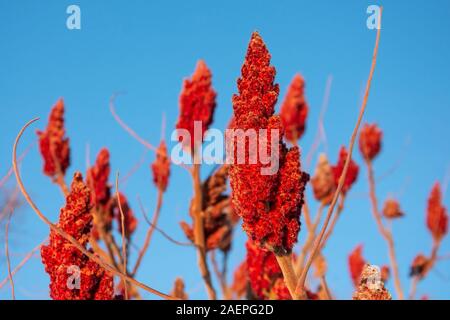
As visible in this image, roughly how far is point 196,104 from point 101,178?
1623 millimetres

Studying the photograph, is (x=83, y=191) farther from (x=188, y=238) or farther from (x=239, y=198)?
(x=188, y=238)

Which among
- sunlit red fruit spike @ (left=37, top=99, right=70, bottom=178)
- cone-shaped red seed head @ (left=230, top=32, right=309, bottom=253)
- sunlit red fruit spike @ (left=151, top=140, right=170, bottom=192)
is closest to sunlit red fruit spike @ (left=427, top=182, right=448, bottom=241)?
sunlit red fruit spike @ (left=151, top=140, right=170, bottom=192)

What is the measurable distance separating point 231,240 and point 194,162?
1.28 meters

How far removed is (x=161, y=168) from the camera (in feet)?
24.7

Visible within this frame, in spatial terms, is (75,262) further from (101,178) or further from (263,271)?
(101,178)

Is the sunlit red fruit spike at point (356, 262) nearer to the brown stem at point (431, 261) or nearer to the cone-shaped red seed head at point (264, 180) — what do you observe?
the brown stem at point (431, 261)

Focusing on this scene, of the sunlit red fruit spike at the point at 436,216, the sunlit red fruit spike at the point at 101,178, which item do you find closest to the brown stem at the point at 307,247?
the sunlit red fruit spike at the point at 101,178

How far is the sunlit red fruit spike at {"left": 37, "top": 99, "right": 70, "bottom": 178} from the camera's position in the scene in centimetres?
756

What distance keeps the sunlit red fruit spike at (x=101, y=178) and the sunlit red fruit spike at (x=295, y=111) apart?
2.23 metres

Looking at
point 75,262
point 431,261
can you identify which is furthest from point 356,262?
point 75,262

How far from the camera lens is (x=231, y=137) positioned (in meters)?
2.84
